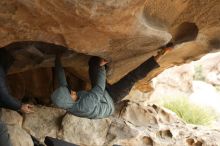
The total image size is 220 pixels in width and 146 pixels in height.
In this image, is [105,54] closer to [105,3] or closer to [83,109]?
[83,109]

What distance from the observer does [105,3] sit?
2961mm

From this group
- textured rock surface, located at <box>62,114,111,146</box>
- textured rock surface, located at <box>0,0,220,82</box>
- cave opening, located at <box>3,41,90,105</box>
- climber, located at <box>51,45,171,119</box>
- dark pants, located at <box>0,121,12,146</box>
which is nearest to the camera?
textured rock surface, located at <box>0,0,220,82</box>

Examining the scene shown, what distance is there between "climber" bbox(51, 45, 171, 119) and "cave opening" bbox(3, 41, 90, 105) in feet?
0.65

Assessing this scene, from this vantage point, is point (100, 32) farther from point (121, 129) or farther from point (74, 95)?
point (121, 129)

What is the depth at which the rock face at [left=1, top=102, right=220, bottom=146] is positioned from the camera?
5023 millimetres

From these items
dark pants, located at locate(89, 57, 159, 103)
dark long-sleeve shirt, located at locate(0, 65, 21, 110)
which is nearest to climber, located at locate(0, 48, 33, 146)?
dark long-sleeve shirt, located at locate(0, 65, 21, 110)

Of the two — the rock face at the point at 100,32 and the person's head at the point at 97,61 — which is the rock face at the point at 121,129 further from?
the person's head at the point at 97,61

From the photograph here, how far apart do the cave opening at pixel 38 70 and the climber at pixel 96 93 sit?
0.65 ft

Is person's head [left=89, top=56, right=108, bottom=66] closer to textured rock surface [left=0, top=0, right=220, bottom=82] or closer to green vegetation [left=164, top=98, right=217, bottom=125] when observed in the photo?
textured rock surface [left=0, top=0, right=220, bottom=82]

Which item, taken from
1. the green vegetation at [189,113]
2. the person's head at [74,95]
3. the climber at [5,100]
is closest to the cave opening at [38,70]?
the climber at [5,100]

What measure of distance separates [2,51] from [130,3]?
5.27 ft

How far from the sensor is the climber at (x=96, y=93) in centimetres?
392

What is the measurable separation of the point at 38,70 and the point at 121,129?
1.41 m

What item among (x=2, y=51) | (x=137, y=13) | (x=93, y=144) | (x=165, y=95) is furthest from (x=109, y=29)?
(x=165, y=95)
